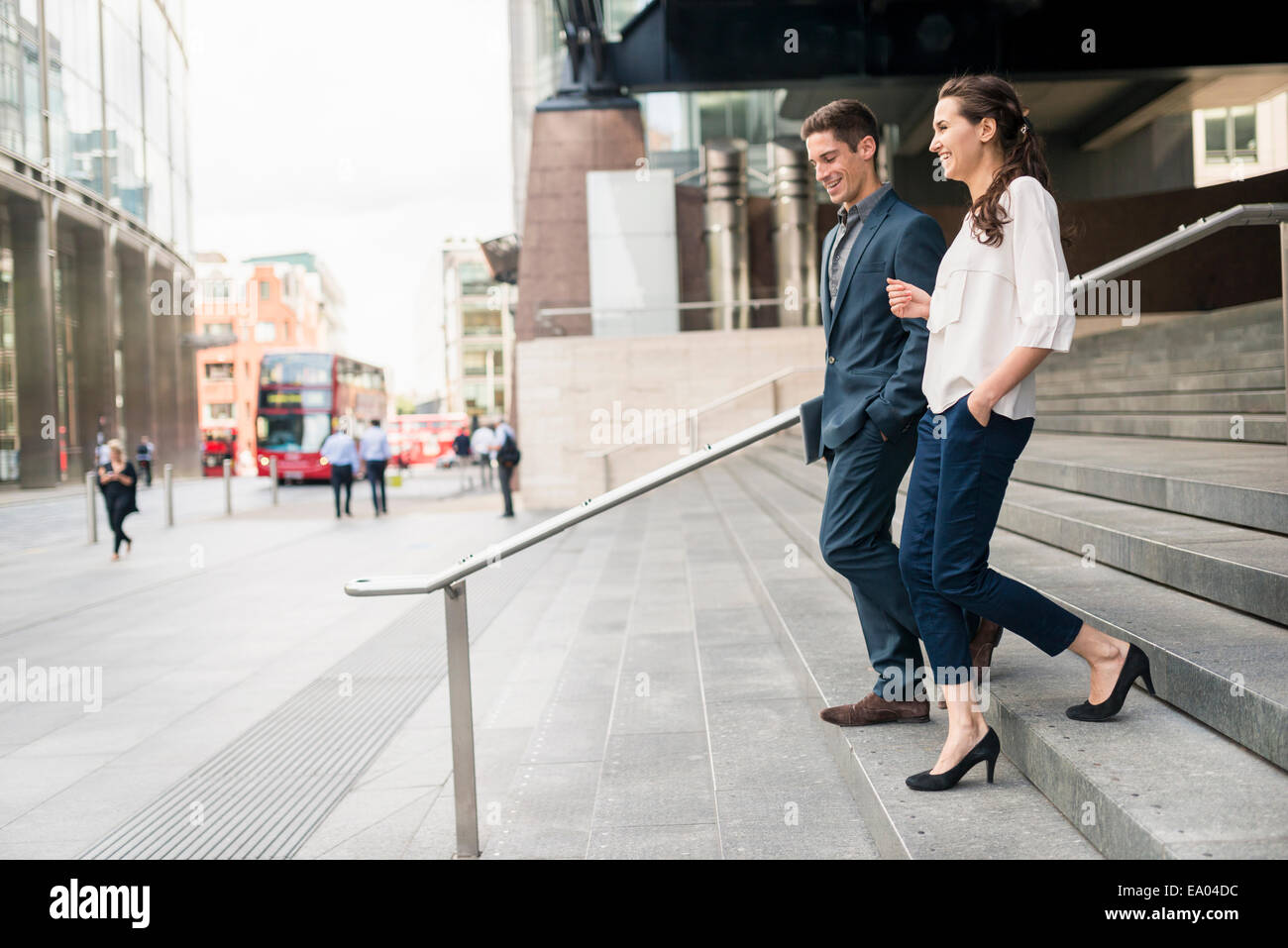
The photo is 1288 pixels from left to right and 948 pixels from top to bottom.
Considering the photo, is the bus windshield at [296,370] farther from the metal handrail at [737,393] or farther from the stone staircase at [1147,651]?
the stone staircase at [1147,651]

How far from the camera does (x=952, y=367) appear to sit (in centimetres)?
248

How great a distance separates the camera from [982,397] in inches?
93.4

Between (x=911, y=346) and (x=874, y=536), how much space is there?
0.56 metres

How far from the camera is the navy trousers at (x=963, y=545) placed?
2.45 metres

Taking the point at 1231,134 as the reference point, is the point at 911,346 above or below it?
below

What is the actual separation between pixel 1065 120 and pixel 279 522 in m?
17.9

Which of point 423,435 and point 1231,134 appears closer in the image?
point 1231,134

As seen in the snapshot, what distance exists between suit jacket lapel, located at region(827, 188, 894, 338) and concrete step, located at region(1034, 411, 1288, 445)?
3280mm

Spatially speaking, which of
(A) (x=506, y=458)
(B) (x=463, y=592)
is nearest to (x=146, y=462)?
(A) (x=506, y=458)

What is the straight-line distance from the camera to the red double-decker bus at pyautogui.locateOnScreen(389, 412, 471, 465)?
45844 mm

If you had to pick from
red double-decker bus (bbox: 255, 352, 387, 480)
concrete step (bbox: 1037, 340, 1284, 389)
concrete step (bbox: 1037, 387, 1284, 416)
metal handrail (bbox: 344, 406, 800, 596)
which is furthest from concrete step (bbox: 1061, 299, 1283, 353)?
red double-decker bus (bbox: 255, 352, 387, 480)

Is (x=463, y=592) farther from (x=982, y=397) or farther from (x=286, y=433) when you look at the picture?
(x=286, y=433)

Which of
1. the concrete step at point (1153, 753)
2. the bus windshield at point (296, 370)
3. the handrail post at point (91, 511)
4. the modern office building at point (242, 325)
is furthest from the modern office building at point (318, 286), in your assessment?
the concrete step at point (1153, 753)
